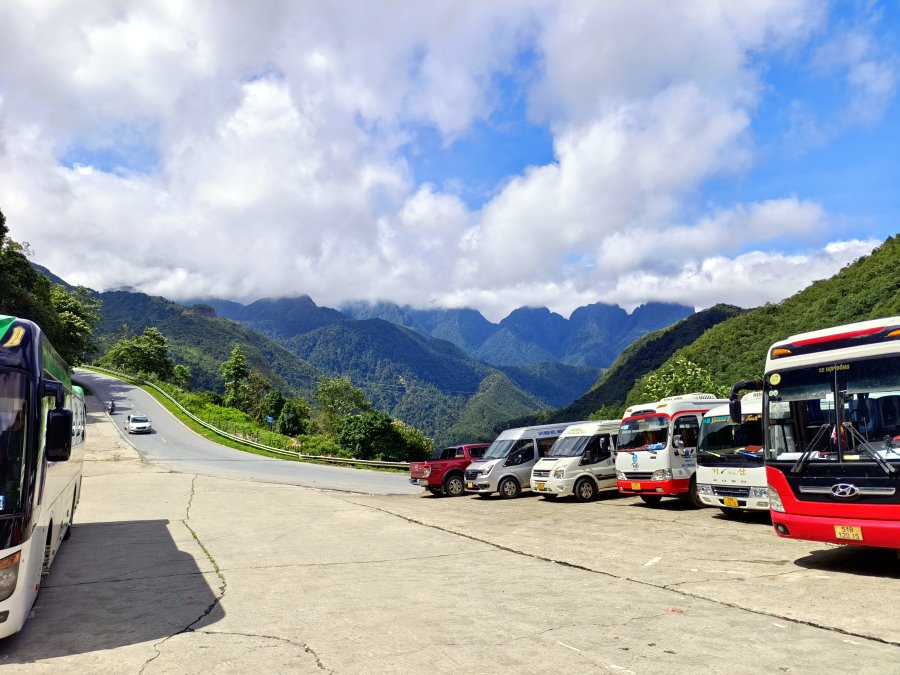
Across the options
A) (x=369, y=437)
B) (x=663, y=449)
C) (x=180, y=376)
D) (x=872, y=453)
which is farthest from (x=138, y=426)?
(x=180, y=376)

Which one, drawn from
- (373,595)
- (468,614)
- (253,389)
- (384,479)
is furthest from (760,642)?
(253,389)

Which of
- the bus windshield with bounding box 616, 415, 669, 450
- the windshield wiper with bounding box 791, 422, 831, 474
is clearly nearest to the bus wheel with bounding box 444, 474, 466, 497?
the bus windshield with bounding box 616, 415, 669, 450

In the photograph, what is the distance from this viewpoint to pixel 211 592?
769 centimetres

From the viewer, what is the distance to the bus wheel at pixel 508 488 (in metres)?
19.3

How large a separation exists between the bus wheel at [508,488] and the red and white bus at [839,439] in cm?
1120

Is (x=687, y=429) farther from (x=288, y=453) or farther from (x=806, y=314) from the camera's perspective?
(x=806, y=314)

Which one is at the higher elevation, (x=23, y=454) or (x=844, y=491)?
(x=23, y=454)

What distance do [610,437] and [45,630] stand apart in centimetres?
1477

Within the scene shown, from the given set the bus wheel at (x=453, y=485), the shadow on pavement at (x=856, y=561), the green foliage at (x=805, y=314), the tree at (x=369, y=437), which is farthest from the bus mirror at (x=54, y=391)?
the green foliage at (x=805, y=314)

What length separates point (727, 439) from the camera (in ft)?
43.3

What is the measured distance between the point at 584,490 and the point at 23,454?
47.2 ft

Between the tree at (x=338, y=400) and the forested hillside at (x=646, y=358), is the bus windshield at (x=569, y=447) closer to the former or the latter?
the tree at (x=338, y=400)

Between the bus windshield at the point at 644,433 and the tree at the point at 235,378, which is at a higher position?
the tree at the point at 235,378

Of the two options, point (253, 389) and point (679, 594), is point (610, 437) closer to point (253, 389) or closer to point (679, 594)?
point (679, 594)
